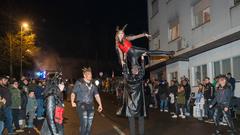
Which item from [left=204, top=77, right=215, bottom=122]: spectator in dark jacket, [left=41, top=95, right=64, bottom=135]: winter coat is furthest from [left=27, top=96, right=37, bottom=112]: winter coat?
[left=204, top=77, right=215, bottom=122]: spectator in dark jacket

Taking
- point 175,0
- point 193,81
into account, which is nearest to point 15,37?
point 175,0

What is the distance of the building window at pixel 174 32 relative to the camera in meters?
29.0

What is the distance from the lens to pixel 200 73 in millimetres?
24312

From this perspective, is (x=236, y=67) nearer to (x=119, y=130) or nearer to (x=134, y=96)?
(x=119, y=130)

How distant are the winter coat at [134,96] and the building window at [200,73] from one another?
13.7 meters

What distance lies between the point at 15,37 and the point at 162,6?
19586 mm

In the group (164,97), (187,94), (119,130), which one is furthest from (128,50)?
(164,97)

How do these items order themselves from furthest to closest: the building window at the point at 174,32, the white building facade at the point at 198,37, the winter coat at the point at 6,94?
the building window at the point at 174,32
the white building facade at the point at 198,37
the winter coat at the point at 6,94

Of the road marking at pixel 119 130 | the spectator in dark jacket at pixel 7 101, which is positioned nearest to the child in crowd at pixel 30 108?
the spectator in dark jacket at pixel 7 101

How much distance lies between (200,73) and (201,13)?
11.8 ft

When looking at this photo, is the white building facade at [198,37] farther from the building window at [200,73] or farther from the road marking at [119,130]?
the road marking at [119,130]

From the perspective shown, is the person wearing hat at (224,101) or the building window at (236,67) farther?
the building window at (236,67)

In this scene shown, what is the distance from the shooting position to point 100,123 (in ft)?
51.8

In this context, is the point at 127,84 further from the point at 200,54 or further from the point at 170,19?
the point at 170,19
